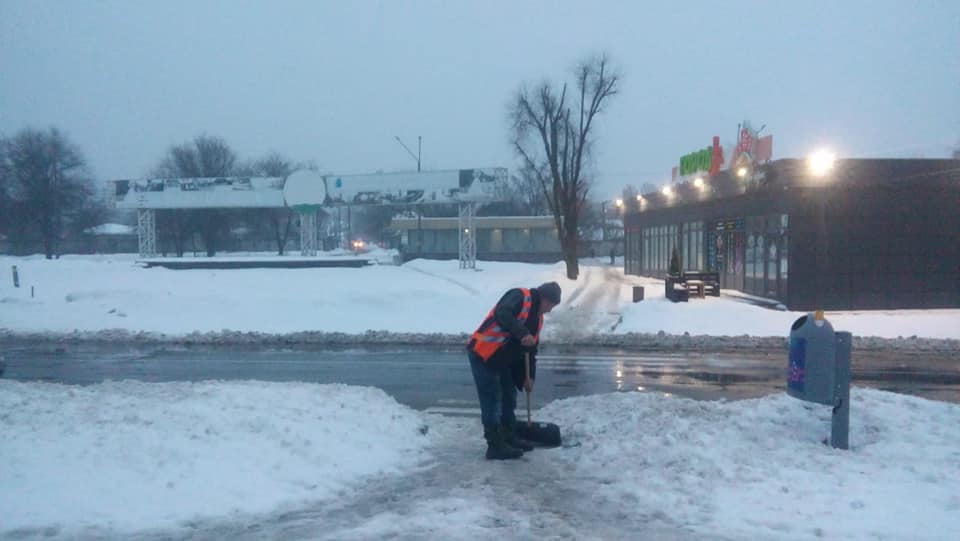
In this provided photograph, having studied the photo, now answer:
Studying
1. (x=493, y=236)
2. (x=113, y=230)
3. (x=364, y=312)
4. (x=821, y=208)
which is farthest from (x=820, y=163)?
(x=113, y=230)

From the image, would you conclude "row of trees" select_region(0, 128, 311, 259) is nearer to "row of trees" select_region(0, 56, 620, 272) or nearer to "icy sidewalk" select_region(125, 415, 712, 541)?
"row of trees" select_region(0, 56, 620, 272)

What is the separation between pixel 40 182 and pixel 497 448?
208 feet

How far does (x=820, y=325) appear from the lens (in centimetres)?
741

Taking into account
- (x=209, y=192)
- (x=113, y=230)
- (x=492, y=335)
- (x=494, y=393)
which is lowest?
(x=494, y=393)

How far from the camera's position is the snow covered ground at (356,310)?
21.5 meters

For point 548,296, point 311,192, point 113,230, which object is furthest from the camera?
point 113,230

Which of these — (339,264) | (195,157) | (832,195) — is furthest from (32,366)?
(195,157)

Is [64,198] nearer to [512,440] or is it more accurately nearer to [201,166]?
[201,166]

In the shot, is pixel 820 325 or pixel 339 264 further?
pixel 339 264

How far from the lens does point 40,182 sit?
6103cm

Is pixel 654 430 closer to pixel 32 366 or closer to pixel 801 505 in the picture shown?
pixel 801 505

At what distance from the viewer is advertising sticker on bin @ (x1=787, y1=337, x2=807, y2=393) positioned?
24.6 feet

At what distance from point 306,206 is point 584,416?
3942 centimetres

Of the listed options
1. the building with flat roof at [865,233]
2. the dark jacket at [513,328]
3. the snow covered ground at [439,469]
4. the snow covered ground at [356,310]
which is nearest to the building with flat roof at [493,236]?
the snow covered ground at [356,310]
